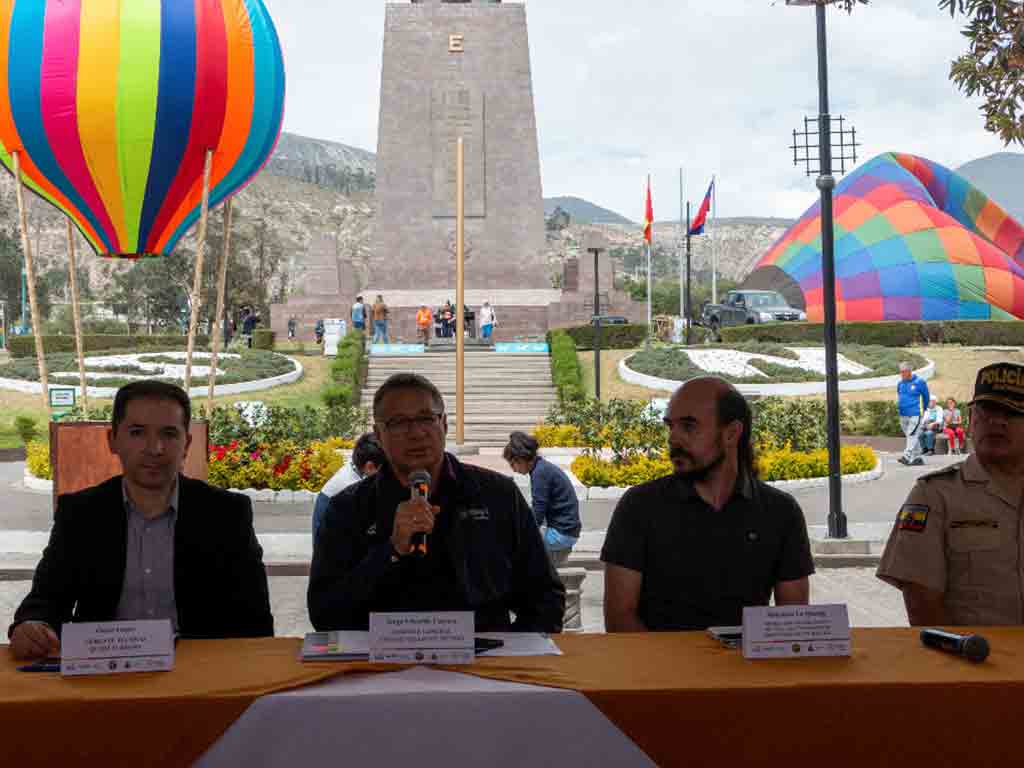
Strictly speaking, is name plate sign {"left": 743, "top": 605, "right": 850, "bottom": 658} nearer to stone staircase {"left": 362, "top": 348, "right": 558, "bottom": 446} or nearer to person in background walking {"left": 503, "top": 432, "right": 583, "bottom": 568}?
person in background walking {"left": 503, "top": 432, "right": 583, "bottom": 568}

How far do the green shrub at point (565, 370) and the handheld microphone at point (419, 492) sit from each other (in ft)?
72.4

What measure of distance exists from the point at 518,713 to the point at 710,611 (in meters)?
1.22

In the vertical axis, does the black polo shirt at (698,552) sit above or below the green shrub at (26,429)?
above

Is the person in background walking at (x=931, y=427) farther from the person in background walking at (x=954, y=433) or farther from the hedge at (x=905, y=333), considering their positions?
the hedge at (x=905, y=333)

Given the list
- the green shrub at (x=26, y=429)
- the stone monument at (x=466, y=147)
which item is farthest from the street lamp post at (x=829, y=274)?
the stone monument at (x=466, y=147)

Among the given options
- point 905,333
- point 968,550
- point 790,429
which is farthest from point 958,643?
point 905,333

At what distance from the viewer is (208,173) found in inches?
365

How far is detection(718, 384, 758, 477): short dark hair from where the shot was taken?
3.91m

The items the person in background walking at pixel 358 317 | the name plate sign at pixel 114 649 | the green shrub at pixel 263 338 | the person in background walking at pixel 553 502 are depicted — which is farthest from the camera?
the person in background walking at pixel 358 317

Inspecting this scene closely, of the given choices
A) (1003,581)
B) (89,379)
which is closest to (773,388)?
(89,379)

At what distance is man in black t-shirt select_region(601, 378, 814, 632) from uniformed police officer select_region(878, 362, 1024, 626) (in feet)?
Answer: 1.08

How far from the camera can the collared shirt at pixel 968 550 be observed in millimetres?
3740

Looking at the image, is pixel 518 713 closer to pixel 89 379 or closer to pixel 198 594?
pixel 198 594

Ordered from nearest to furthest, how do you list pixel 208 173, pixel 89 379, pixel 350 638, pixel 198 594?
pixel 350 638, pixel 198 594, pixel 208 173, pixel 89 379
